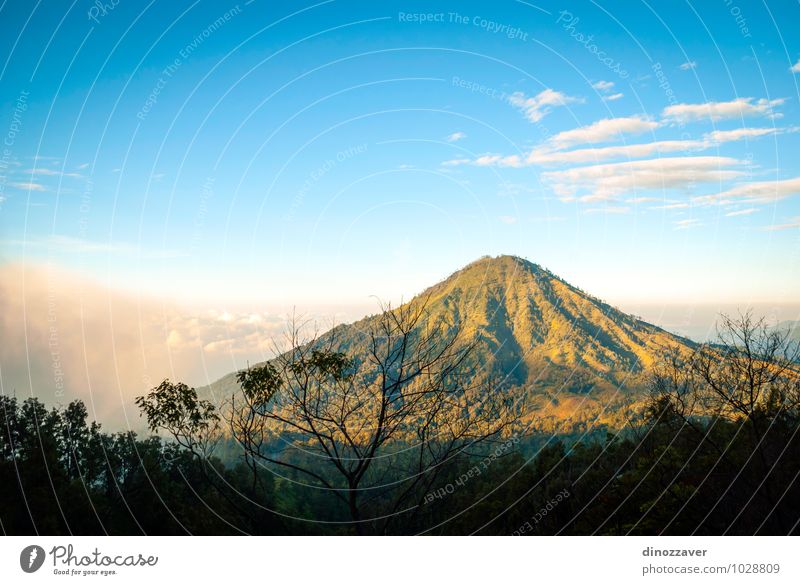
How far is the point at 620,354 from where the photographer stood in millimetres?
172250

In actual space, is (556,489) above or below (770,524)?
below

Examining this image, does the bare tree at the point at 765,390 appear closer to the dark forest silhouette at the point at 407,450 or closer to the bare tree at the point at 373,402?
the dark forest silhouette at the point at 407,450

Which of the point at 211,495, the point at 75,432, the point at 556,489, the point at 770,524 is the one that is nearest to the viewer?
the point at 770,524

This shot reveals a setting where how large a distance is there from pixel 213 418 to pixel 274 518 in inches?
271
